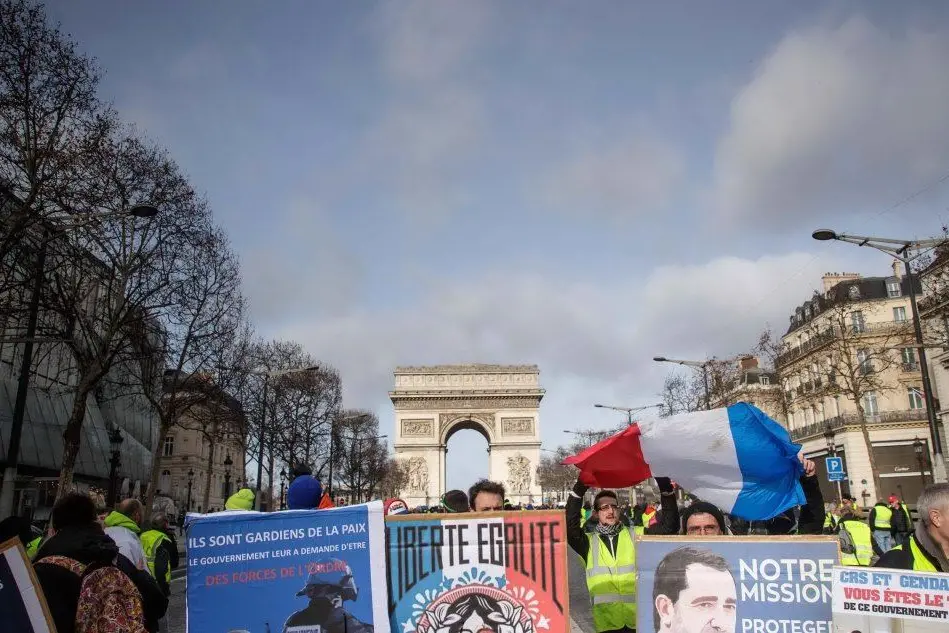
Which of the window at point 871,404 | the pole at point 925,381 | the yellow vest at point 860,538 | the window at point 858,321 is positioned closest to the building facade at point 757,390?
the window at point 871,404

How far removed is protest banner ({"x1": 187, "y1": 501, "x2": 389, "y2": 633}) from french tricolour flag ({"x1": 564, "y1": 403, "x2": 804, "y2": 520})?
2163 mm

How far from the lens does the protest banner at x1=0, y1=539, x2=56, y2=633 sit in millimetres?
3850

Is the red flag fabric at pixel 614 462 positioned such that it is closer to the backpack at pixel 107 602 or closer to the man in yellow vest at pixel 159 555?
the backpack at pixel 107 602

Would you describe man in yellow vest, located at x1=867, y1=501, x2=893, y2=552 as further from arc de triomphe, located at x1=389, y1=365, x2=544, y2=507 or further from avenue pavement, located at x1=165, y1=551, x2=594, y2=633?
arc de triomphe, located at x1=389, y1=365, x2=544, y2=507

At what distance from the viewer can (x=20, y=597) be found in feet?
12.7

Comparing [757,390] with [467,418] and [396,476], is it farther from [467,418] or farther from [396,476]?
[396,476]

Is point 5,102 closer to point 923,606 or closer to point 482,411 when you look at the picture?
point 923,606

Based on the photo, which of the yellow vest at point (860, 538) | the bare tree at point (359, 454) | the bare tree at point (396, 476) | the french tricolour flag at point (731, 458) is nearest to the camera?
the french tricolour flag at point (731, 458)

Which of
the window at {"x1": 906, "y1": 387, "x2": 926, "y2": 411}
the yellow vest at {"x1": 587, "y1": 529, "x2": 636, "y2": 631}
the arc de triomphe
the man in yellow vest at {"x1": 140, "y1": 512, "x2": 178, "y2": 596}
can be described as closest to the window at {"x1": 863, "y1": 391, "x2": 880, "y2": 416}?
the window at {"x1": 906, "y1": 387, "x2": 926, "y2": 411}

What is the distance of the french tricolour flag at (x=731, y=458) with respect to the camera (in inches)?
215

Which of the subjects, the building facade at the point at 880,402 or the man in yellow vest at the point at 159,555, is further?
the building facade at the point at 880,402

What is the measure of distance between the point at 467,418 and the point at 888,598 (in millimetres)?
74506

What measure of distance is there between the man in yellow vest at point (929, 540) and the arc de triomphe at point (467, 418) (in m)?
70.6

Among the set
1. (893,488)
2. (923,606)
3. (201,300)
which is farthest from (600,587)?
(893,488)
